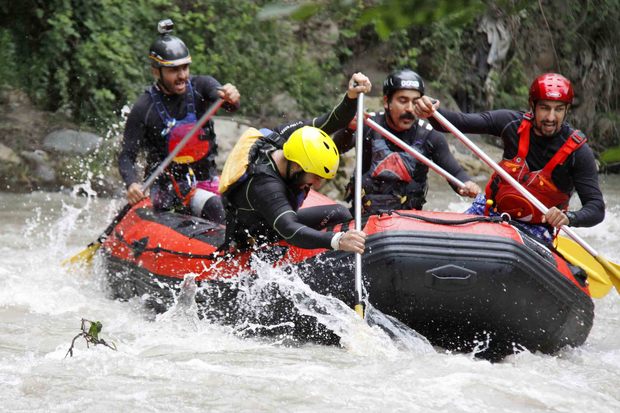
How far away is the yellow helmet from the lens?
509 cm

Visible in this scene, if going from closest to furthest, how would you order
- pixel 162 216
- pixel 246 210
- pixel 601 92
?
pixel 246 210 < pixel 162 216 < pixel 601 92

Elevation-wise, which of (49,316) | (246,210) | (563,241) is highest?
(563,241)

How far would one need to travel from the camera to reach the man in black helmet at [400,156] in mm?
5895

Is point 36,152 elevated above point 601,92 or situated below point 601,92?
below

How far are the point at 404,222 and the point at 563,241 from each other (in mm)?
1430

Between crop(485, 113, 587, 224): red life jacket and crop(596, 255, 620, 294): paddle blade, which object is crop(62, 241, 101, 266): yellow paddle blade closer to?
crop(485, 113, 587, 224): red life jacket

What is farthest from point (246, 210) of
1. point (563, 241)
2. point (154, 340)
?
point (563, 241)

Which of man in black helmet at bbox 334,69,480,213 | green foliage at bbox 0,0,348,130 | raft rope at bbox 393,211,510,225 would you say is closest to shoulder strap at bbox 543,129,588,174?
raft rope at bbox 393,211,510,225

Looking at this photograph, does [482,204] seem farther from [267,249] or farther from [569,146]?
[267,249]

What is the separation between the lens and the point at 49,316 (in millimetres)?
6133

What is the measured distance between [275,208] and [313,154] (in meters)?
0.34

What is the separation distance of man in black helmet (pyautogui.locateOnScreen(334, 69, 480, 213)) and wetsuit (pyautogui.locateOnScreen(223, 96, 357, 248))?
0.25 m

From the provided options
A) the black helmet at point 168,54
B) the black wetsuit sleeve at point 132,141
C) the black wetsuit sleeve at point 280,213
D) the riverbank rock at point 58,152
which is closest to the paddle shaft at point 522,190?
the black wetsuit sleeve at point 280,213

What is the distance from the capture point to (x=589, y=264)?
5.89 metres
